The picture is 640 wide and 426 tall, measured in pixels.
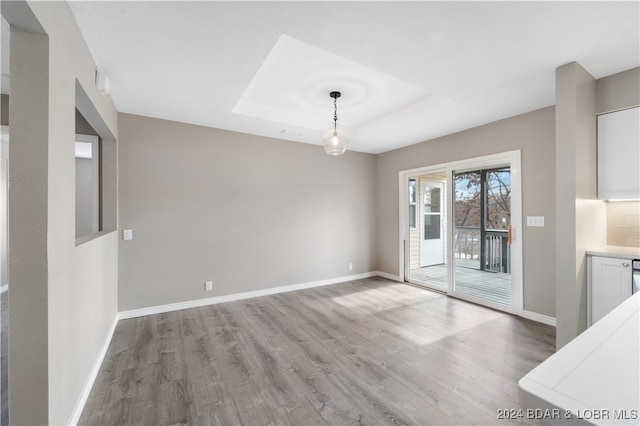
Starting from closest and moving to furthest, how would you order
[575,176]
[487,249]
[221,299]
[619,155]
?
[575,176] → [619,155] → [221,299] → [487,249]

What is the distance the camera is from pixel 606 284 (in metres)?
2.41

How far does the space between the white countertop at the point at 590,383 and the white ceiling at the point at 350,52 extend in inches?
75.1

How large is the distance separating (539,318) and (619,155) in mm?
2005

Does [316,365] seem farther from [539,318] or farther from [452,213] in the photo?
[452,213]

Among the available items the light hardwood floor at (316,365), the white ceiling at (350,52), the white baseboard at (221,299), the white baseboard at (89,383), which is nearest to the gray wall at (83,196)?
the white baseboard at (221,299)

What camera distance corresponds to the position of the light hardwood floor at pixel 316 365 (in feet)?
6.14

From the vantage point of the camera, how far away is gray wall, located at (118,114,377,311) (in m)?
3.59

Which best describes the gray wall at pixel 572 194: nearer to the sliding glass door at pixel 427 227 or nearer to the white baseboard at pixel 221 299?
the sliding glass door at pixel 427 227

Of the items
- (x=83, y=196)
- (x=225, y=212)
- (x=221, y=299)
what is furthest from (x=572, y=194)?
(x=83, y=196)

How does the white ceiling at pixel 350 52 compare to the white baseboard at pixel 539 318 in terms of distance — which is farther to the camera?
the white baseboard at pixel 539 318

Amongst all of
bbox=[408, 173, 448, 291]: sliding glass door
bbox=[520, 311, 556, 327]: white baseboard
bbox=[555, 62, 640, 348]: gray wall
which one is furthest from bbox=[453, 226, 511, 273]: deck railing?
bbox=[555, 62, 640, 348]: gray wall

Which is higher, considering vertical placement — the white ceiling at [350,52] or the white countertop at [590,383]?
the white ceiling at [350,52]

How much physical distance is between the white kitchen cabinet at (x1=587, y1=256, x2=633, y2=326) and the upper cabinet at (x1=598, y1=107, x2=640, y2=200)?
0.63 m

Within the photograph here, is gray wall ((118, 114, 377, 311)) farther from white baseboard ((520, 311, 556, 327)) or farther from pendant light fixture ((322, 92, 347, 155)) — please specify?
white baseboard ((520, 311, 556, 327))
